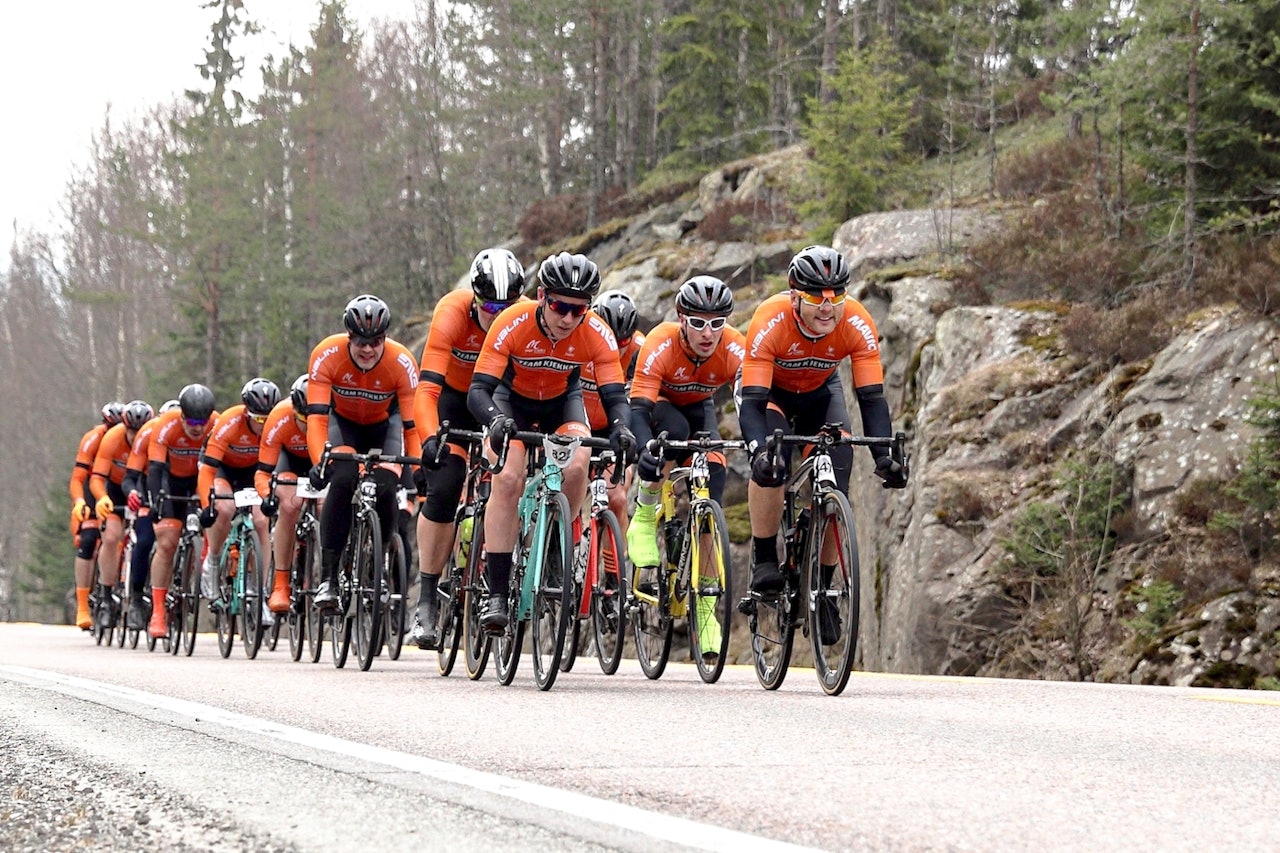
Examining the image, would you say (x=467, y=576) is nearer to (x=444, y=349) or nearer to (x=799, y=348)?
(x=444, y=349)

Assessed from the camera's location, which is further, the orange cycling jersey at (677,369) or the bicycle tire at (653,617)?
the orange cycling jersey at (677,369)

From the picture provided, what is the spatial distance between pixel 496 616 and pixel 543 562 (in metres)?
0.50

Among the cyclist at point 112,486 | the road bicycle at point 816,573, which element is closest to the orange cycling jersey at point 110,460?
the cyclist at point 112,486

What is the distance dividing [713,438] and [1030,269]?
10475 millimetres

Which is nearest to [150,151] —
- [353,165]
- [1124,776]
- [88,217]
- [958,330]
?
[88,217]

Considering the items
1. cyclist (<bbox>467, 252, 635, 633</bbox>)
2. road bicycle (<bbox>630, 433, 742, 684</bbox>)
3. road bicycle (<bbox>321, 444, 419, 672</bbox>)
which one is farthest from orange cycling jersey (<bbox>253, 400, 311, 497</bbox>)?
cyclist (<bbox>467, 252, 635, 633</bbox>)

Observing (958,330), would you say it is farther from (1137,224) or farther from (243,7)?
(243,7)

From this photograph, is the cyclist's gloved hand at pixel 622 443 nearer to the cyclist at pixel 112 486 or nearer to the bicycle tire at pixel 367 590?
the bicycle tire at pixel 367 590

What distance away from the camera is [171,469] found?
17.3m

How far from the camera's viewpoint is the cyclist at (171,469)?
664 inches

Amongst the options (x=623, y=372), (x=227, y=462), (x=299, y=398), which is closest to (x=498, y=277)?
(x=623, y=372)

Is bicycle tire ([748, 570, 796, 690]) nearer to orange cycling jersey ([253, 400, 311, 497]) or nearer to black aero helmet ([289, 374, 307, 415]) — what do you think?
black aero helmet ([289, 374, 307, 415])

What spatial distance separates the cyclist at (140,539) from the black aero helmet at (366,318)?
6.15m

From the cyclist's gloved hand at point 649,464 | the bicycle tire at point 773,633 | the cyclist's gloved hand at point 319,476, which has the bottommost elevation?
the bicycle tire at point 773,633
